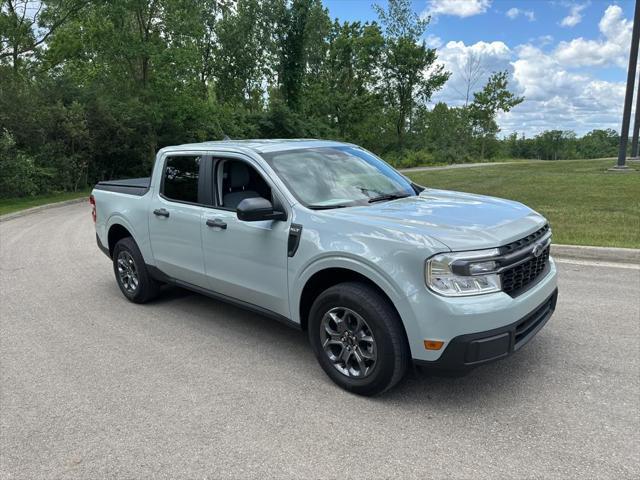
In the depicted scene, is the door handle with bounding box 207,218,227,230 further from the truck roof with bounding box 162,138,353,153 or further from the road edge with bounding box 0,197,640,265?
the road edge with bounding box 0,197,640,265

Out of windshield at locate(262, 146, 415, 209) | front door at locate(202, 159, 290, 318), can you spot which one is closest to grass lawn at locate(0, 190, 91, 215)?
front door at locate(202, 159, 290, 318)

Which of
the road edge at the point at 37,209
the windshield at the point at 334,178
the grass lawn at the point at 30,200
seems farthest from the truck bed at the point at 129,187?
the grass lawn at the point at 30,200

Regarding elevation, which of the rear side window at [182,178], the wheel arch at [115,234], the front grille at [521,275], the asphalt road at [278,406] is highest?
the rear side window at [182,178]

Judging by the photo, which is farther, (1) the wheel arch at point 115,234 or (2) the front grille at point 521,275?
(1) the wheel arch at point 115,234

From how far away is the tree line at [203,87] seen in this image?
19.6 metres

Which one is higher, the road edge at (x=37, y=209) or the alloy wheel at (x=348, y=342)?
the alloy wheel at (x=348, y=342)

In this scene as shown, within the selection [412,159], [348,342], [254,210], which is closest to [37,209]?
[254,210]

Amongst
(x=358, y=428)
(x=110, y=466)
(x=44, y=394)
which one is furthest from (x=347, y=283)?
(x=44, y=394)

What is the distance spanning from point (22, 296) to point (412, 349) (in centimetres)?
525

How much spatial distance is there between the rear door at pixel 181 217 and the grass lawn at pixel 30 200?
11515 mm

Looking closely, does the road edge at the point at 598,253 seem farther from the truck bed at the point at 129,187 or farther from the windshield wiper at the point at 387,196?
the truck bed at the point at 129,187

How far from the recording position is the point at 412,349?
3.15 m

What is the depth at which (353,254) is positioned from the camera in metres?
3.35

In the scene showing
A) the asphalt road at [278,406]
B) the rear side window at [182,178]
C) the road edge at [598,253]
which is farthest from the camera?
the road edge at [598,253]
